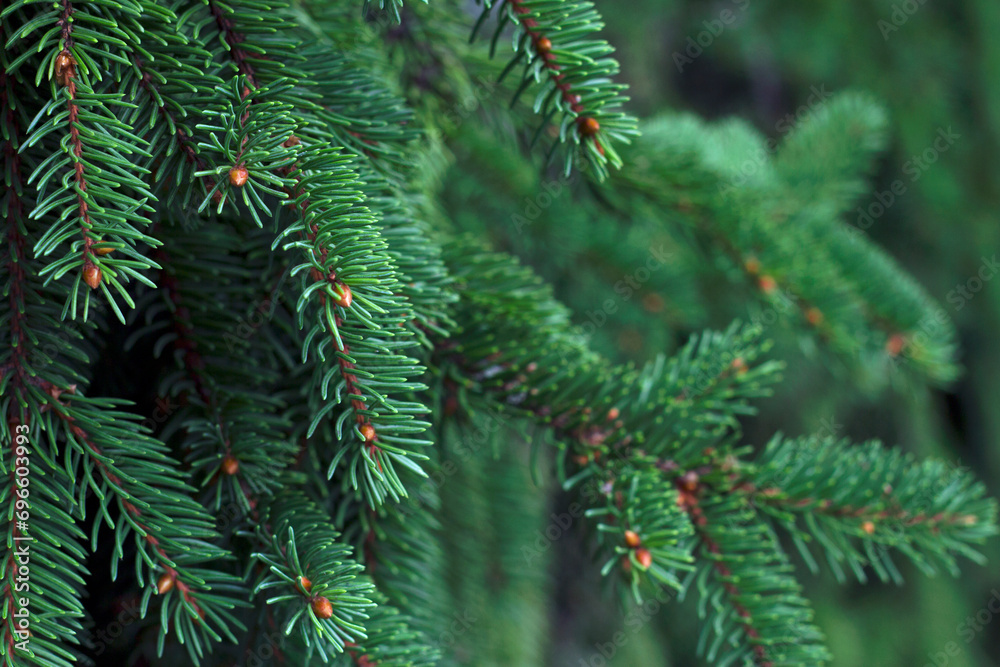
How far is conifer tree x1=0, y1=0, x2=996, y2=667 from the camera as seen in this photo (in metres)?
0.31

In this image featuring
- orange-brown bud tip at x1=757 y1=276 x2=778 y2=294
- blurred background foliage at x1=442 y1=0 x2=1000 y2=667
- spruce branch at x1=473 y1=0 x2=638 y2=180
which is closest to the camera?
spruce branch at x1=473 y1=0 x2=638 y2=180

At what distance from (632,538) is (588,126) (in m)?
0.23

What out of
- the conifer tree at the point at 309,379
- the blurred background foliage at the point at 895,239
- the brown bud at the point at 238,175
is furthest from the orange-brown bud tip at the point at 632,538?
the blurred background foliage at the point at 895,239

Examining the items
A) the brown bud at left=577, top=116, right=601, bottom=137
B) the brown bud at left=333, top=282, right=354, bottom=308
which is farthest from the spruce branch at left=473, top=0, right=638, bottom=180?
the brown bud at left=333, top=282, right=354, bottom=308

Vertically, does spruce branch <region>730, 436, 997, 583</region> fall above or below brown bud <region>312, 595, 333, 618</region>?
above

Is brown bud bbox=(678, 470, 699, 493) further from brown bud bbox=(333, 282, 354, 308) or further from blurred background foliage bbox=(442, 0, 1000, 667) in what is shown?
blurred background foliage bbox=(442, 0, 1000, 667)

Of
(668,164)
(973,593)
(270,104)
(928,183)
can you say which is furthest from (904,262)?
(270,104)

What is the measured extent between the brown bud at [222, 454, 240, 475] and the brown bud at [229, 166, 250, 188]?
15 centimetres

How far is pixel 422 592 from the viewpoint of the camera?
445mm

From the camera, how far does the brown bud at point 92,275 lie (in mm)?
275

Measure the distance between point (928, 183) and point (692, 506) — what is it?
138 cm

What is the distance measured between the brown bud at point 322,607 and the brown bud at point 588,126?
273 mm

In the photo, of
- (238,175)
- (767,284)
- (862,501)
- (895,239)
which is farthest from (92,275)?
(895,239)

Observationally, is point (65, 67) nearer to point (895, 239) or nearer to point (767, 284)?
point (767, 284)
